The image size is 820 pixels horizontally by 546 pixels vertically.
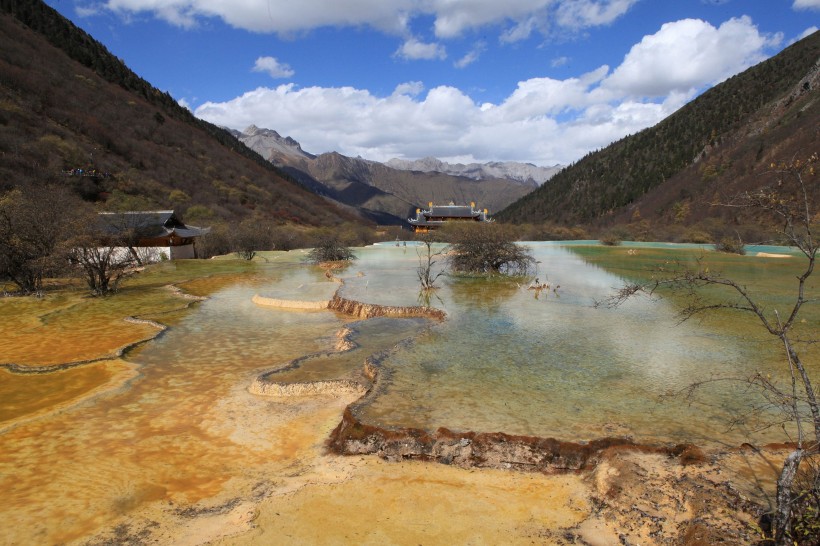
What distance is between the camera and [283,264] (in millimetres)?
30484

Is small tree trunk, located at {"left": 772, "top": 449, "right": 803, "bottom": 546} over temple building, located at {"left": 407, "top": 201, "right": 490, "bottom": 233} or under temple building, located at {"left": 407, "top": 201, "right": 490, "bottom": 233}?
under

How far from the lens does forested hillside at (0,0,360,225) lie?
149ft

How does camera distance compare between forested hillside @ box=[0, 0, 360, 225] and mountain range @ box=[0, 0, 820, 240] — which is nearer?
forested hillside @ box=[0, 0, 360, 225]

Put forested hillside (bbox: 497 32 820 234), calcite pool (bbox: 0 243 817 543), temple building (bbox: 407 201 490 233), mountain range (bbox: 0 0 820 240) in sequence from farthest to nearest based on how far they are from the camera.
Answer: temple building (bbox: 407 201 490 233), forested hillside (bbox: 497 32 820 234), mountain range (bbox: 0 0 820 240), calcite pool (bbox: 0 243 817 543)

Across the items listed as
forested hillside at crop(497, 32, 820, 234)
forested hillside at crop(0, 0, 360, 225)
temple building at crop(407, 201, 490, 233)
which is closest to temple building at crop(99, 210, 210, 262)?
forested hillside at crop(0, 0, 360, 225)

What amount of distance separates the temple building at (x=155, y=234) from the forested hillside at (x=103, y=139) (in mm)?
5733

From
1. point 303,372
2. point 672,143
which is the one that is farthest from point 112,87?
point 672,143

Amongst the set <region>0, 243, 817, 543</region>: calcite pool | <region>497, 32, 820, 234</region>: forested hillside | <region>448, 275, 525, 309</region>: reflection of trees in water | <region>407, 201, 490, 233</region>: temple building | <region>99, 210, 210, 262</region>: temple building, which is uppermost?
<region>497, 32, 820, 234</region>: forested hillside

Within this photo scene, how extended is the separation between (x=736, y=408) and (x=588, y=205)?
101 m

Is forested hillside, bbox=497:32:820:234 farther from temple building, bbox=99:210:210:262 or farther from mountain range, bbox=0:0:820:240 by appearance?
temple building, bbox=99:210:210:262

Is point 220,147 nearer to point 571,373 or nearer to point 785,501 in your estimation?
point 571,373

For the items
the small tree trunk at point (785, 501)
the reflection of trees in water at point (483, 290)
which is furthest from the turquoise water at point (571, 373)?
the small tree trunk at point (785, 501)

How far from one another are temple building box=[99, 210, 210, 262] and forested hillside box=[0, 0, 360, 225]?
5.73m

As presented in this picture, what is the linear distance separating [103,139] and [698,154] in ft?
304
